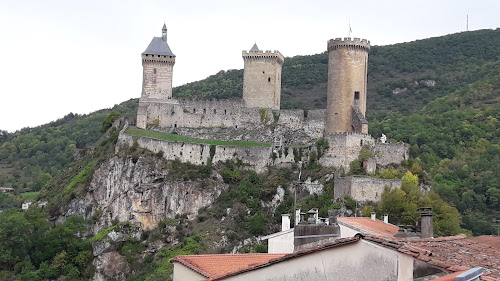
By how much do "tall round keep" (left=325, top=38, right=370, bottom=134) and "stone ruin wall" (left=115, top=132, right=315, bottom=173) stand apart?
360 cm

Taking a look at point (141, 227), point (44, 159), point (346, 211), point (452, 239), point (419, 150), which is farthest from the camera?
point (44, 159)

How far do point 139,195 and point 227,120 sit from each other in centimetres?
947

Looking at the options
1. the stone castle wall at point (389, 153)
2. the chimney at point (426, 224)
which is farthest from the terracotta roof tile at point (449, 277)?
the stone castle wall at point (389, 153)

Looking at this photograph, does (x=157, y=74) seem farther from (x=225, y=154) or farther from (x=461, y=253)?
(x=461, y=253)

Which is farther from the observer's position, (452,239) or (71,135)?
(71,135)

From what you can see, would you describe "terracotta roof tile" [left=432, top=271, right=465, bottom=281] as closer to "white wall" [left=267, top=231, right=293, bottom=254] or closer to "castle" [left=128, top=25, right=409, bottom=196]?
"white wall" [left=267, top=231, right=293, bottom=254]

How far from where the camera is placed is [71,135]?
125m

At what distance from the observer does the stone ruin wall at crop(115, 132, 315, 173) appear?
62.6 m

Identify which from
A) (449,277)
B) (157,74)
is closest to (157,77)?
(157,74)

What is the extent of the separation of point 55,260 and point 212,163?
13.5m

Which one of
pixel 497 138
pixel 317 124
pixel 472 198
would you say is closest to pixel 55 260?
pixel 317 124

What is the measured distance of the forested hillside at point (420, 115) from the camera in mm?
79438

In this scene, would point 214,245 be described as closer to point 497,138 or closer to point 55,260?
point 55,260

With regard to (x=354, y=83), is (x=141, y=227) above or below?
below
